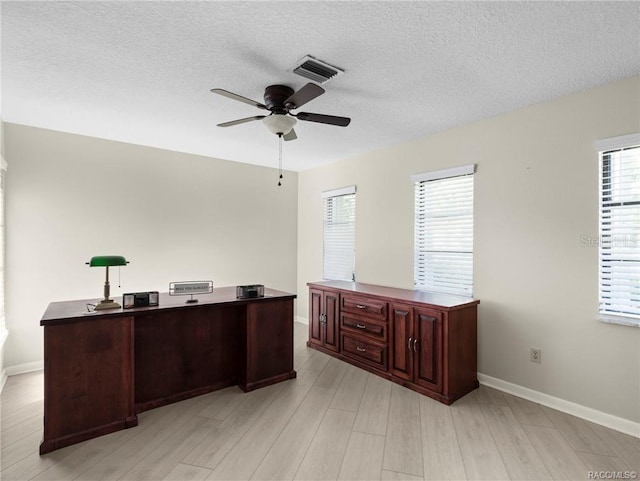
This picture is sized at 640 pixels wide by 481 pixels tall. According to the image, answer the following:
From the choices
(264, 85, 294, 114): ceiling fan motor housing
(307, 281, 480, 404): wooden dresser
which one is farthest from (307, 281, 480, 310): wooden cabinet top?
(264, 85, 294, 114): ceiling fan motor housing

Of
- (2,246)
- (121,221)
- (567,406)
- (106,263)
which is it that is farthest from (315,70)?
(2,246)

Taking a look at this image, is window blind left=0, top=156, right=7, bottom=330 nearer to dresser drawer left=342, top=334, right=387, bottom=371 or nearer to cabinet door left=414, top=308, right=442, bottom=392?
dresser drawer left=342, top=334, right=387, bottom=371

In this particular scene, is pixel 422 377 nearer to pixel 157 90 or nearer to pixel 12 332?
pixel 157 90

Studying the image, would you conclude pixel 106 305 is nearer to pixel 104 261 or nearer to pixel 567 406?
pixel 104 261

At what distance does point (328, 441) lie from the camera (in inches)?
91.7

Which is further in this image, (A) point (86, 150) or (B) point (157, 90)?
(A) point (86, 150)

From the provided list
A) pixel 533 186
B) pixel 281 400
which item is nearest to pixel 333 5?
pixel 533 186

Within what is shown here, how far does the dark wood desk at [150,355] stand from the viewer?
7.45 ft

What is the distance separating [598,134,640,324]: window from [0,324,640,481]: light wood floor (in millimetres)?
991

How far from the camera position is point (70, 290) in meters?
3.85

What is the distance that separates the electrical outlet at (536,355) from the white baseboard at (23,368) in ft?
16.8

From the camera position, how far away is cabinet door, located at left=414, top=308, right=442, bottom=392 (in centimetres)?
294

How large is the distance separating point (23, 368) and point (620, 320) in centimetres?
569

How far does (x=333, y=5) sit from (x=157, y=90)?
175cm
